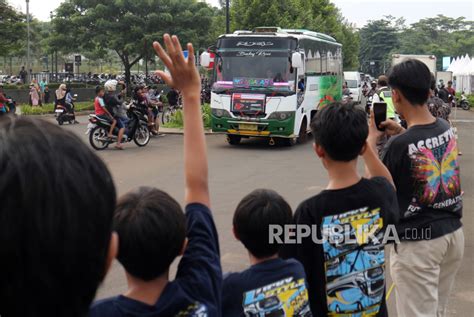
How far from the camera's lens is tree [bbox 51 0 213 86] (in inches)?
1359

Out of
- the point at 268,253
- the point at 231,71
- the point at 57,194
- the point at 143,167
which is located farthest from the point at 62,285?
the point at 231,71

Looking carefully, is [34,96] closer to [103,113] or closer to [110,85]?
[110,85]

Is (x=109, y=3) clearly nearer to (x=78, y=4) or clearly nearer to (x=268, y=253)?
(x=78, y=4)

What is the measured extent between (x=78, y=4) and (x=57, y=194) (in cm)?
3685

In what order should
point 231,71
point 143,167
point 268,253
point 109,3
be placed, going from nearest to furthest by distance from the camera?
point 268,253 → point 143,167 → point 231,71 → point 109,3

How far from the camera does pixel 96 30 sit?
3528 cm

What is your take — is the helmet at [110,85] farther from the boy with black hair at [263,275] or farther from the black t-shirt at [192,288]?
the black t-shirt at [192,288]

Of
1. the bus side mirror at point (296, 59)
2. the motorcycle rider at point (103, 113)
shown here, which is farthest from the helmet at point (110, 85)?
the bus side mirror at point (296, 59)

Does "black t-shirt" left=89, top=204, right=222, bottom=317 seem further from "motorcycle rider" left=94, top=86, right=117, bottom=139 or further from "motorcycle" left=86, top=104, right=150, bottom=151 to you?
"motorcycle rider" left=94, top=86, right=117, bottom=139

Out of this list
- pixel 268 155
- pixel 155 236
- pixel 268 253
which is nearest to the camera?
pixel 155 236

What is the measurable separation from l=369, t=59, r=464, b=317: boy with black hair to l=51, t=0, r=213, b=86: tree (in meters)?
31.9

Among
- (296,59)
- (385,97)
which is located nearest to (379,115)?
(385,97)

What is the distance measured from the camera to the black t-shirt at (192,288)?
1.67 meters

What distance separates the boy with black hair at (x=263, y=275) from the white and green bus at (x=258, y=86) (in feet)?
41.5
